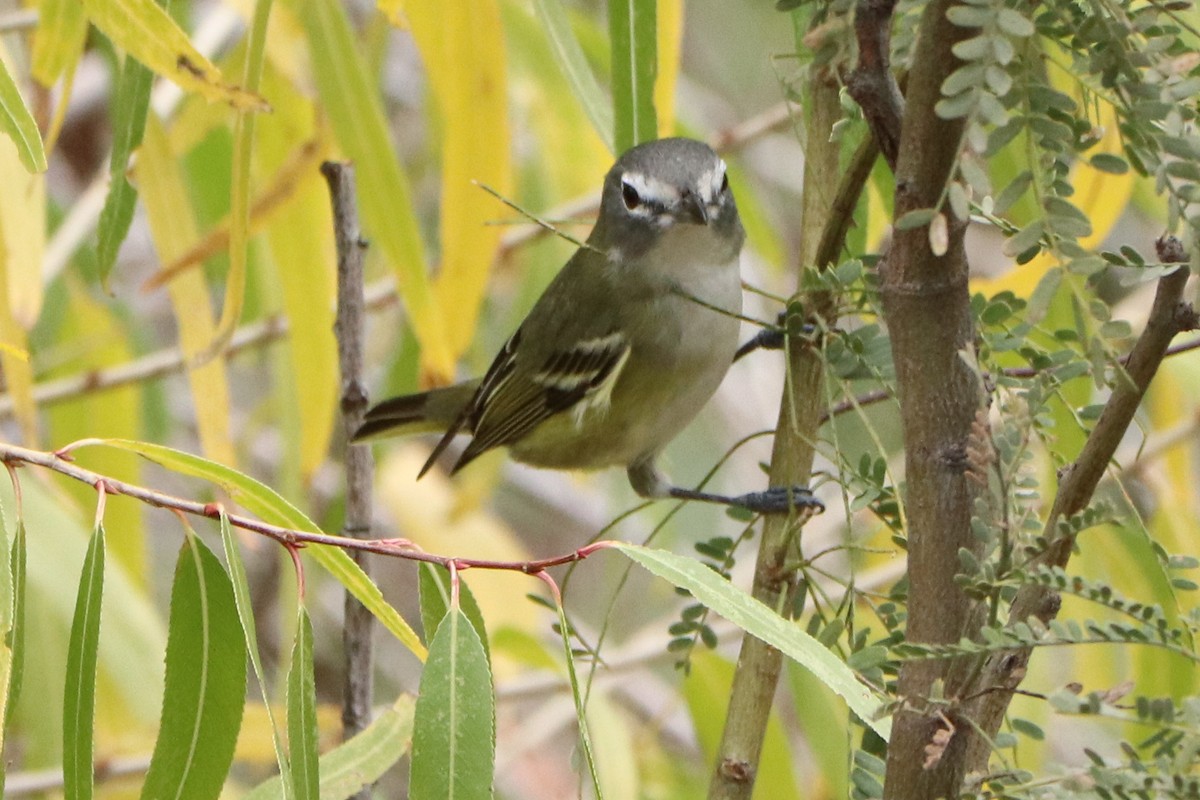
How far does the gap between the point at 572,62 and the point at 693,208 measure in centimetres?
53

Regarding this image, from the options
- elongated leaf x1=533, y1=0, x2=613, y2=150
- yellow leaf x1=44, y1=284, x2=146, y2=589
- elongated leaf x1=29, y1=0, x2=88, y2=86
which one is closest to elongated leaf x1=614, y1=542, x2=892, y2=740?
elongated leaf x1=533, y1=0, x2=613, y2=150

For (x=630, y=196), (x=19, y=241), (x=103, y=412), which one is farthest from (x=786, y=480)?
(x=103, y=412)

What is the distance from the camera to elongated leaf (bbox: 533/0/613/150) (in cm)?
161

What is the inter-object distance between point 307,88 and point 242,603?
143 cm

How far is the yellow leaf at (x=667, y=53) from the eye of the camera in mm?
1788

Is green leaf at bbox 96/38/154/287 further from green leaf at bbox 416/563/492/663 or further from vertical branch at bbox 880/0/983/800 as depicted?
vertical branch at bbox 880/0/983/800

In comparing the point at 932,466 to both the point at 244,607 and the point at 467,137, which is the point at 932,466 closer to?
the point at 244,607

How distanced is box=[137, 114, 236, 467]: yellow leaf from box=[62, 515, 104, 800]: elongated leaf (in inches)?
32.8

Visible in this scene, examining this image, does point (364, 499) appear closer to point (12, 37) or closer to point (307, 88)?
point (307, 88)

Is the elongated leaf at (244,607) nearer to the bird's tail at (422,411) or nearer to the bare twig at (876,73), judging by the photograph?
the bare twig at (876,73)

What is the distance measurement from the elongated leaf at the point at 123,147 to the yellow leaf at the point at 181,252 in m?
0.35

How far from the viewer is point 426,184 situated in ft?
15.8

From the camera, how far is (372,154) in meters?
1.90

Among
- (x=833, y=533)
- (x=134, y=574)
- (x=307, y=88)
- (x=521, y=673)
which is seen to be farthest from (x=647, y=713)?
(x=307, y=88)
